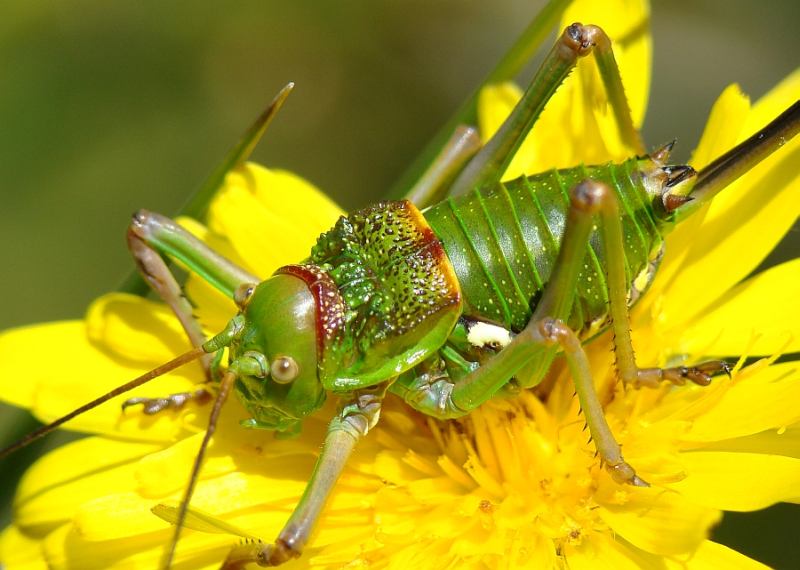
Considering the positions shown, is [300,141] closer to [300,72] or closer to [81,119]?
[300,72]

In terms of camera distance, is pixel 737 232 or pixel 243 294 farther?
pixel 737 232

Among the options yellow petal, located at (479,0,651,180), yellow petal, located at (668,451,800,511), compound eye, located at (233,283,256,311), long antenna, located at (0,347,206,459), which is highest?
yellow petal, located at (479,0,651,180)

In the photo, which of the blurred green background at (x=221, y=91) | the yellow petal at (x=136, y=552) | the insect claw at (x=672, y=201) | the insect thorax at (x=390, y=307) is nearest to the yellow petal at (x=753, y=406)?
the insect claw at (x=672, y=201)

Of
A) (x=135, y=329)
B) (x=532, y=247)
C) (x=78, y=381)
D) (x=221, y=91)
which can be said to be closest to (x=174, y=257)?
(x=135, y=329)

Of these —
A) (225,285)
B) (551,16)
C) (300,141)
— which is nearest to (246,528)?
(225,285)

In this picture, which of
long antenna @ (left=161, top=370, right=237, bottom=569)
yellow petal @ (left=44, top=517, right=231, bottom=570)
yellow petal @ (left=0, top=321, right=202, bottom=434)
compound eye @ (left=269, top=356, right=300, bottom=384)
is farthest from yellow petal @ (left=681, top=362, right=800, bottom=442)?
yellow petal @ (left=0, top=321, right=202, bottom=434)

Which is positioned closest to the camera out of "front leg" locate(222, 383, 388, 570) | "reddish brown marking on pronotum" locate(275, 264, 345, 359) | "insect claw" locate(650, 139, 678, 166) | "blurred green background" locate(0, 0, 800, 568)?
"front leg" locate(222, 383, 388, 570)

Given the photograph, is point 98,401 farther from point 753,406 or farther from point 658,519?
point 753,406

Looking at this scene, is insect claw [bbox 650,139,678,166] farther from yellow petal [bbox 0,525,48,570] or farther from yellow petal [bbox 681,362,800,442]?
yellow petal [bbox 0,525,48,570]
